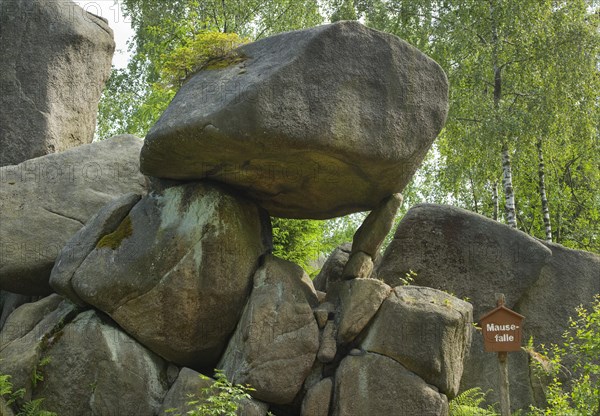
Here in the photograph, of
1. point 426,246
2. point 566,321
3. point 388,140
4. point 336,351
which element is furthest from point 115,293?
point 566,321

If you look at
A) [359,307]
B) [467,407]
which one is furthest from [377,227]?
[467,407]

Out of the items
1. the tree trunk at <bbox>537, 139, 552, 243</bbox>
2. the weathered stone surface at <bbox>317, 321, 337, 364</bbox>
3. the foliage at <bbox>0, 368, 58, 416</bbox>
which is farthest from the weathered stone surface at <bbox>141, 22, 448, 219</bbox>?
the tree trunk at <bbox>537, 139, 552, 243</bbox>

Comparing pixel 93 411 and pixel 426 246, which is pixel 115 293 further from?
pixel 426 246

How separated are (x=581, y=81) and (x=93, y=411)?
14.4 metres

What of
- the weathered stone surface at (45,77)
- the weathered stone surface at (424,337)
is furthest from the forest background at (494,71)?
the weathered stone surface at (424,337)

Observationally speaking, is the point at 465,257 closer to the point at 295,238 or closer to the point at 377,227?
the point at 377,227

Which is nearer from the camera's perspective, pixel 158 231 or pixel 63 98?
pixel 158 231

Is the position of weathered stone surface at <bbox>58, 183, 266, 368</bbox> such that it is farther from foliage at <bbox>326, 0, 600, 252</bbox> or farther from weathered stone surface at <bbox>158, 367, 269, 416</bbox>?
foliage at <bbox>326, 0, 600, 252</bbox>

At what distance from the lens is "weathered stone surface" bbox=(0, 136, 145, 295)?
39.4 feet

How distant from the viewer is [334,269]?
12727 millimetres

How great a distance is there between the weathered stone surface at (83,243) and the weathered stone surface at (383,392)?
13.4ft

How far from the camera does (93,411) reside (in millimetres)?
10203

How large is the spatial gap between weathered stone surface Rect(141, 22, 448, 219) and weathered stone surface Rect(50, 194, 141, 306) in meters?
0.79

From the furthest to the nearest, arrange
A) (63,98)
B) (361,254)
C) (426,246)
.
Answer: (63,98) → (426,246) → (361,254)
